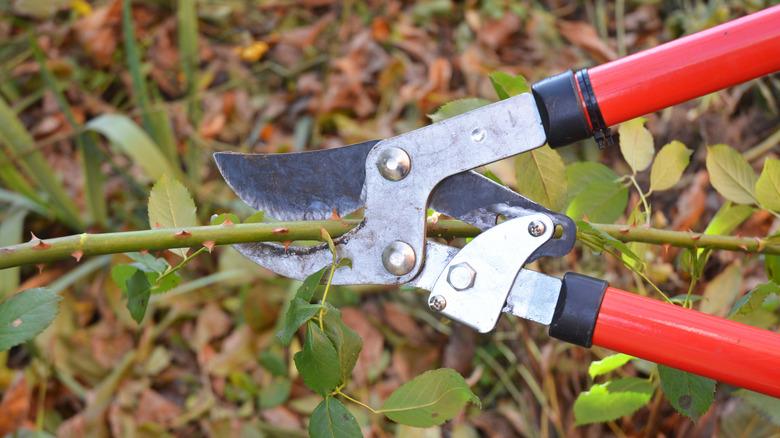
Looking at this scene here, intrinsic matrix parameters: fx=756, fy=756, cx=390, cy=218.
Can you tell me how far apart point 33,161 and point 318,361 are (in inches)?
53.4

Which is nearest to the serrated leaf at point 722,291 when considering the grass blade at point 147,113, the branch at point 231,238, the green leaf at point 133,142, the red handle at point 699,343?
the branch at point 231,238

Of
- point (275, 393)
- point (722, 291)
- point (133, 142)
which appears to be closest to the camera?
point (722, 291)

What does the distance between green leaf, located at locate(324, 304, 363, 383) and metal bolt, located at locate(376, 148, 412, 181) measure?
0.19 metres

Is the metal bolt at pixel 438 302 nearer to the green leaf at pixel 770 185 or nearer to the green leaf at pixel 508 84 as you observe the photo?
the green leaf at pixel 508 84

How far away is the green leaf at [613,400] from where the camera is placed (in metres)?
0.97

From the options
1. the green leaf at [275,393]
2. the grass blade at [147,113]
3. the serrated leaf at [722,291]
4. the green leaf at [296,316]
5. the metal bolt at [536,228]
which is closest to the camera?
the green leaf at [296,316]

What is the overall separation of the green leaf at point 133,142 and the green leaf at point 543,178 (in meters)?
1.08

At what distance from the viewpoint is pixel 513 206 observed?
87 centimetres

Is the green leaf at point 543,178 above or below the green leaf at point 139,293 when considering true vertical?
above

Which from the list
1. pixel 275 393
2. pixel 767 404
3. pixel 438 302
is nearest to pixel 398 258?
pixel 438 302

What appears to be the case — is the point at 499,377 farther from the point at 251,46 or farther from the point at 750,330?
the point at 251,46

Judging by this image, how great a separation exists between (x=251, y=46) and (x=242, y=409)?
3.87 ft

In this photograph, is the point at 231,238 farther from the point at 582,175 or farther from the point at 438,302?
the point at 582,175

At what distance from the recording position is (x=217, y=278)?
166cm
